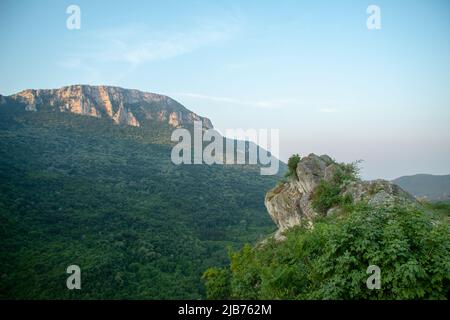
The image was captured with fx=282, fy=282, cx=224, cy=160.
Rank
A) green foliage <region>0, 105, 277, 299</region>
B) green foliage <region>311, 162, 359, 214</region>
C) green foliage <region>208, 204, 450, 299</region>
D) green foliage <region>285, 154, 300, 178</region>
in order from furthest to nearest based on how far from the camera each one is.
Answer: green foliage <region>0, 105, 277, 299</region>
green foliage <region>285, 154, 300, 178</region>
green foliage <region>311, 162, 359, 214</region>
green foliage <region>208, 204, 450, 299</region>

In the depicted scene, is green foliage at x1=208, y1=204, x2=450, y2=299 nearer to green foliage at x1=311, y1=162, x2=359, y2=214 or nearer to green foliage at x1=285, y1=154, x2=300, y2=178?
green foliage at x1=311, y1=162, x2=359, y2=214

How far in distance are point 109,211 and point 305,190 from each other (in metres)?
49.9

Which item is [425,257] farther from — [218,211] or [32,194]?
[218,211]

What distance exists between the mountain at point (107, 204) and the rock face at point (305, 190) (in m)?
5.11

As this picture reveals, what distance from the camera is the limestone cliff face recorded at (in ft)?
396

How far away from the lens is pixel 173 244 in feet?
174

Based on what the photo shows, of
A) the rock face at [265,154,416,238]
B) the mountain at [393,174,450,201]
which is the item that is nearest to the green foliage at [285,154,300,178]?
the rock face at [265,154,416,238]

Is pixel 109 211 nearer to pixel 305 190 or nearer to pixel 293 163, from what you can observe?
pixel 293 163

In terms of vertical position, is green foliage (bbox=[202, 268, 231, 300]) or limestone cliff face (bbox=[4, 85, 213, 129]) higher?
limestone cliff face (bbox=[4, 85, 213, 129])

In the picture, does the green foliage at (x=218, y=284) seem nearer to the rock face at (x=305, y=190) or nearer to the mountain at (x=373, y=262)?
the rock face at (x=305, y=190)

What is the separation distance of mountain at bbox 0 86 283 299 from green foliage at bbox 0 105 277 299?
0.68ft

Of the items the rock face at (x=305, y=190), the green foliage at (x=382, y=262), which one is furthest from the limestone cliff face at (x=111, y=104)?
the green foliage at (x=382, y=262)
